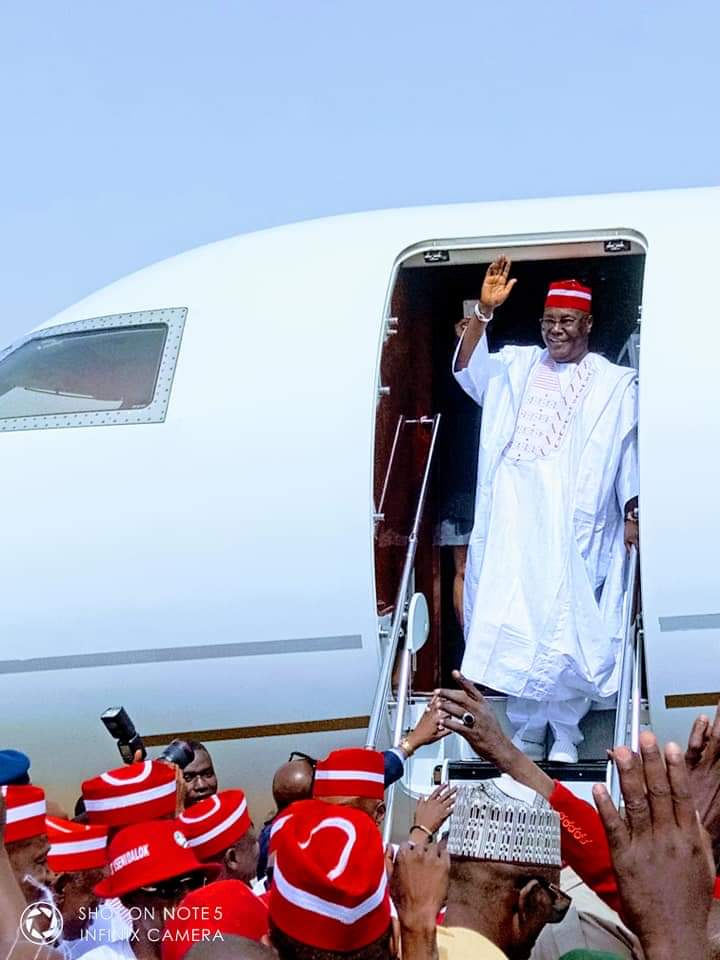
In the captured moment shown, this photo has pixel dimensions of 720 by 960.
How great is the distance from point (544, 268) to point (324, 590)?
12.1 ft

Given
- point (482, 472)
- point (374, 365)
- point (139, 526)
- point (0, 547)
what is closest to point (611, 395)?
point (482, 472)

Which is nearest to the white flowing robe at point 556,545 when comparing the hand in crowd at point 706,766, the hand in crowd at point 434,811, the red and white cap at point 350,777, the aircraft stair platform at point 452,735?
the aircraft stair platform at point 452,735

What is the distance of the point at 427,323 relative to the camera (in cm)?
893

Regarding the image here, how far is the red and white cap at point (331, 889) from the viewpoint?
2420 mm

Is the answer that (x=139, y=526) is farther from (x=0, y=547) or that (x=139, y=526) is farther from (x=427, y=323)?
(x=427, y=323)

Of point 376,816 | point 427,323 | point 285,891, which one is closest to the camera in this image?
point 285,891

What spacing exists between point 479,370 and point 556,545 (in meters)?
1.23

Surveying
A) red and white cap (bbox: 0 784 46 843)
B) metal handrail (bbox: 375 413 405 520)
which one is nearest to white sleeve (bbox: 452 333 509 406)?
metal handrail (bbox: 375 413 405 520)

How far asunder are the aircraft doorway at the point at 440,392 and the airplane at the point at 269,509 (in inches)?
42.4

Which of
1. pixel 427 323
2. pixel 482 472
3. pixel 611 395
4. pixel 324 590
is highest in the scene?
pixel 427 323

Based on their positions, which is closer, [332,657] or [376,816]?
[376,816]

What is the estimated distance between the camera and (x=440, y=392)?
9164 millimetres

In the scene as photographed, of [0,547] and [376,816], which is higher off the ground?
[0,547]

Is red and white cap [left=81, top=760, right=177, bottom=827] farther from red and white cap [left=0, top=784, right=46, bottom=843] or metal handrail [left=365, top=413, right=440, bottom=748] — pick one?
metal handrail [left=365, top=413, right=440, bottom=748]
